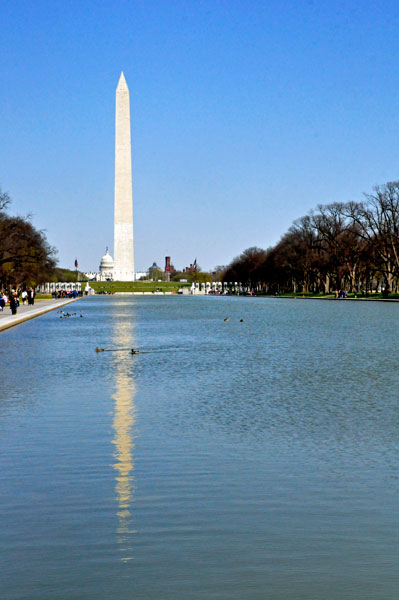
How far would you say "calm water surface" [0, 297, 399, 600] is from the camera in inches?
231

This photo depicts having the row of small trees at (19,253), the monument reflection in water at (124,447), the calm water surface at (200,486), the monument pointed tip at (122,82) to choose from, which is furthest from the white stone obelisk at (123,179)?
the calm water surface at (200,486)

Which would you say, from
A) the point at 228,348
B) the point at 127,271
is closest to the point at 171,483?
the point at 228,348

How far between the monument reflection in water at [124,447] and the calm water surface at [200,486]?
2cm

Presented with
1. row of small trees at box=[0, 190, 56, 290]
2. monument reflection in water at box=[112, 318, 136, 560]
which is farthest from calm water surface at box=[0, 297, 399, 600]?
row of small trees at box=[0, 190, 56, 290]

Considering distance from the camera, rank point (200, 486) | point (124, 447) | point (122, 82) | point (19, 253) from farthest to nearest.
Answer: point (122, 82), point (19, 253), point (124, 447), point (200, 486)

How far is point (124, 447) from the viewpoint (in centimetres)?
1053

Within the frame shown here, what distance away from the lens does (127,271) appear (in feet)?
470

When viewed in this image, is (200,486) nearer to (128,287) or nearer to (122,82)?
(122,82)

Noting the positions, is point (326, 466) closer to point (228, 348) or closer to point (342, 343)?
point (228, 348)

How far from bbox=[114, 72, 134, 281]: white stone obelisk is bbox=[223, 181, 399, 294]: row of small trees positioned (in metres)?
22.1

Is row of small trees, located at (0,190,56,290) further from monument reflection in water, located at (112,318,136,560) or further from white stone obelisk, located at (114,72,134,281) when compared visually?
monument reflection in water, located at (112,318,136,560)

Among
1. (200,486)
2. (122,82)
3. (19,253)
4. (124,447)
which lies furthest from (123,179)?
(200,486)

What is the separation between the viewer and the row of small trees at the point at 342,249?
9219cm

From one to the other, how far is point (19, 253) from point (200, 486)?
85.8m
